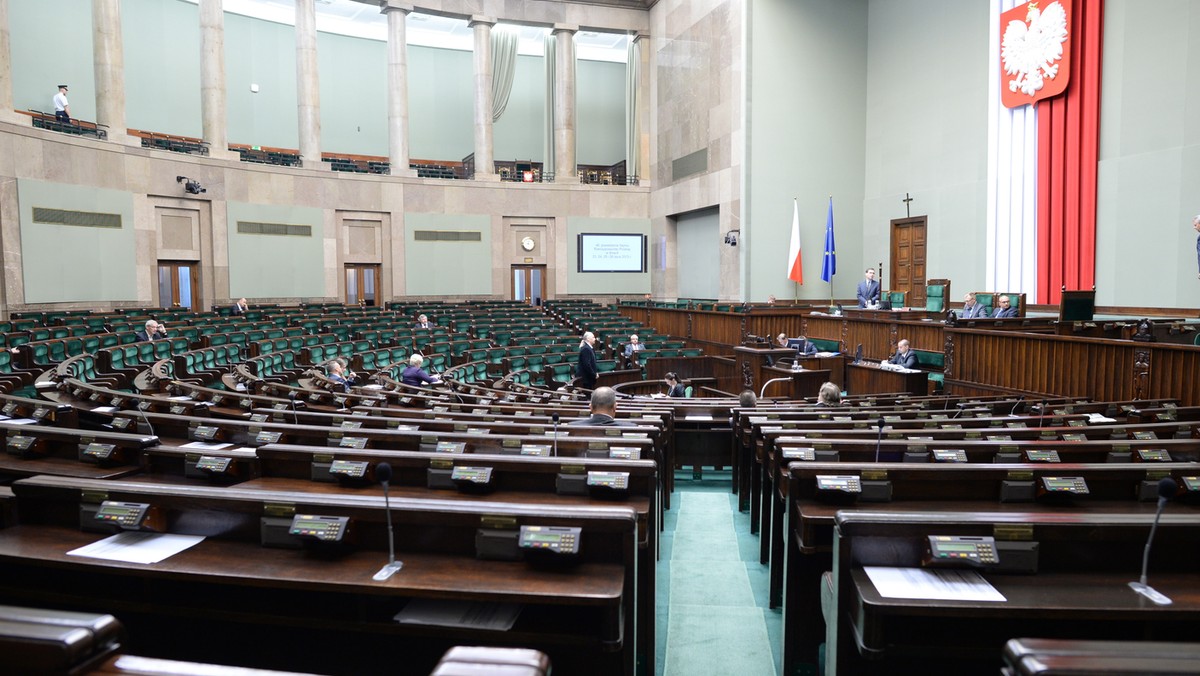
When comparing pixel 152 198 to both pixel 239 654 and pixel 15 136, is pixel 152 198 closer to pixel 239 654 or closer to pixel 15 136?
pixel 15 136

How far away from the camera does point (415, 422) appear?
4.33 m

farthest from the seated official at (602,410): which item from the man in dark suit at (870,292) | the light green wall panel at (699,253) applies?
the light green wall panel at (699,253)

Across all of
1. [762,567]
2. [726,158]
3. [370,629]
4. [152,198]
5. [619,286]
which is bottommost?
[762,567]

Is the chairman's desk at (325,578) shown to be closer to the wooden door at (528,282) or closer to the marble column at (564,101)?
the wooden door at (528,282)

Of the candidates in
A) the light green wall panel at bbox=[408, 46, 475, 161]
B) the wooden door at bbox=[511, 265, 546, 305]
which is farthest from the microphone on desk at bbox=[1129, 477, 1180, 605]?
the light green wall panel at bbox=[408, 46, 475, 161]

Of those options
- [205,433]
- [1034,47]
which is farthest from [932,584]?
[1034,47]

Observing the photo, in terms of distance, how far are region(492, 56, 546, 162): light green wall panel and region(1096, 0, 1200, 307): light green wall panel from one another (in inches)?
729

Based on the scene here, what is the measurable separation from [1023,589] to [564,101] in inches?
849

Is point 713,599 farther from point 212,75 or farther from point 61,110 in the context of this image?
point 212,75

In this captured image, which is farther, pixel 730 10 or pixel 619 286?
pixel 619 286

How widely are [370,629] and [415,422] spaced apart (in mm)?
2121

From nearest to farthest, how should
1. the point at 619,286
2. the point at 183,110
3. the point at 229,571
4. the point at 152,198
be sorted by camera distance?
the point at 229,571, the point at 152,198, the point at 183,110, the point at 619,286

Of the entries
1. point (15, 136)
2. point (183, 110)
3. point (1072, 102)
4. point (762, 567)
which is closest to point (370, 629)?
point (762, 567)

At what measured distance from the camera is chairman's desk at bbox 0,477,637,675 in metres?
2.19
